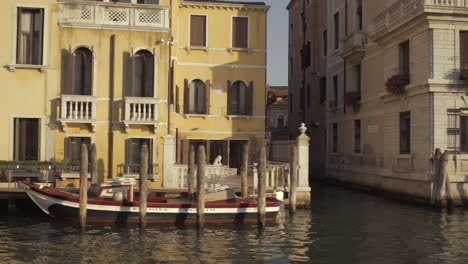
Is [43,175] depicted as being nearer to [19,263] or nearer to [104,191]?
[104,191]

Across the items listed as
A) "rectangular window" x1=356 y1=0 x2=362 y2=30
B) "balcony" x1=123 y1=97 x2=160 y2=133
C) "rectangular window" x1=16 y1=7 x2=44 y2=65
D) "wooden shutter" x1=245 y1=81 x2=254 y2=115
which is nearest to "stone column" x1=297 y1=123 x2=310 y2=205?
"balcony" x1=123 y1=97 x2=160 y2=133

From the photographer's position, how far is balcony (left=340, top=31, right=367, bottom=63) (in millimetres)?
23562

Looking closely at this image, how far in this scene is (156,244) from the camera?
11617mm

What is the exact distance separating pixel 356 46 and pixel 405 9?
4.79 meters

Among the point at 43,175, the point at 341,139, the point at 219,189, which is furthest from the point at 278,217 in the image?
the point at 341,139

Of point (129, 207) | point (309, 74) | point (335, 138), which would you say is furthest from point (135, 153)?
point (309, 74)

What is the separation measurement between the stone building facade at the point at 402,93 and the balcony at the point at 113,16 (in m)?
8.57

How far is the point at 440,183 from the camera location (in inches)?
675

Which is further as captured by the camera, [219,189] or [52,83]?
[52,83]

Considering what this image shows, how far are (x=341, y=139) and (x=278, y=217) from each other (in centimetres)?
1270

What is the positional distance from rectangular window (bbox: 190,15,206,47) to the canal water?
30.0 ft

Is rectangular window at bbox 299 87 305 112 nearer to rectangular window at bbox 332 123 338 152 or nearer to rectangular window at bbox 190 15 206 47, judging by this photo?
rectangular window at bbox 332 123 338 152

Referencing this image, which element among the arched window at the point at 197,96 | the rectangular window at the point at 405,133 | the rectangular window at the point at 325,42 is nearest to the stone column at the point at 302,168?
the rectangular window at the point at 405,133

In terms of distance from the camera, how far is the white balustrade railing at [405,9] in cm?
1752
